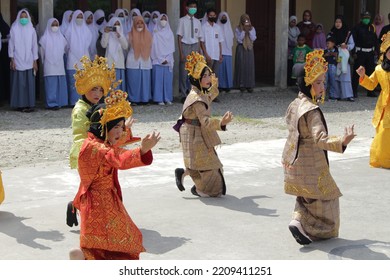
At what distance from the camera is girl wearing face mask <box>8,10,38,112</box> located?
521 inches

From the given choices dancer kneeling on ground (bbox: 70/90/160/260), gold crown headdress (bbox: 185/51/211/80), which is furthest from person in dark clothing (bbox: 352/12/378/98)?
dancer kneeling on ground (bbox: 70/90/160/260)

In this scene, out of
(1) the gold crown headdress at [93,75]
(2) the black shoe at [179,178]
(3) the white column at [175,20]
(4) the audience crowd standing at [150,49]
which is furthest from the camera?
(3) the white column at [175,20]

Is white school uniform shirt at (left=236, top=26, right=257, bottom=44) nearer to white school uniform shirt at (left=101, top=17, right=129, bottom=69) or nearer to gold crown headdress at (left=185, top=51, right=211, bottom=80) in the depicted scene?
white school uniform shirt at (left=101, top=17, right=129, bottom=69)

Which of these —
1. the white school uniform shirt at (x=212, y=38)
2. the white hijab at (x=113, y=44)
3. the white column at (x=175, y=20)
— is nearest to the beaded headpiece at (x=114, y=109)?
the white hijab at (x=113, y=44)

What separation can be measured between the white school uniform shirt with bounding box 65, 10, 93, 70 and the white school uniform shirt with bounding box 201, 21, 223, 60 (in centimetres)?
264

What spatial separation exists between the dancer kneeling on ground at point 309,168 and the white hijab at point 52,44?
808 cm

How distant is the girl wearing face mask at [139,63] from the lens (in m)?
14.3

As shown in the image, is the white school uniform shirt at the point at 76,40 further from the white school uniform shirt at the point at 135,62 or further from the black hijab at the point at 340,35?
the black hijab at the point at 340,35

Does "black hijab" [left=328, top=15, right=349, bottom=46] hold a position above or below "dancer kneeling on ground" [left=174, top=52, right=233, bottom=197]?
above

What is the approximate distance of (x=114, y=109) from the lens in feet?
15.9

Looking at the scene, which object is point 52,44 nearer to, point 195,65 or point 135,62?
point 135,62

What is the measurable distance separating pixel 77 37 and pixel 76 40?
6 centimetres

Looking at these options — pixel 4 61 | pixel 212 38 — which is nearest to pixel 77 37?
pixel 4 61
